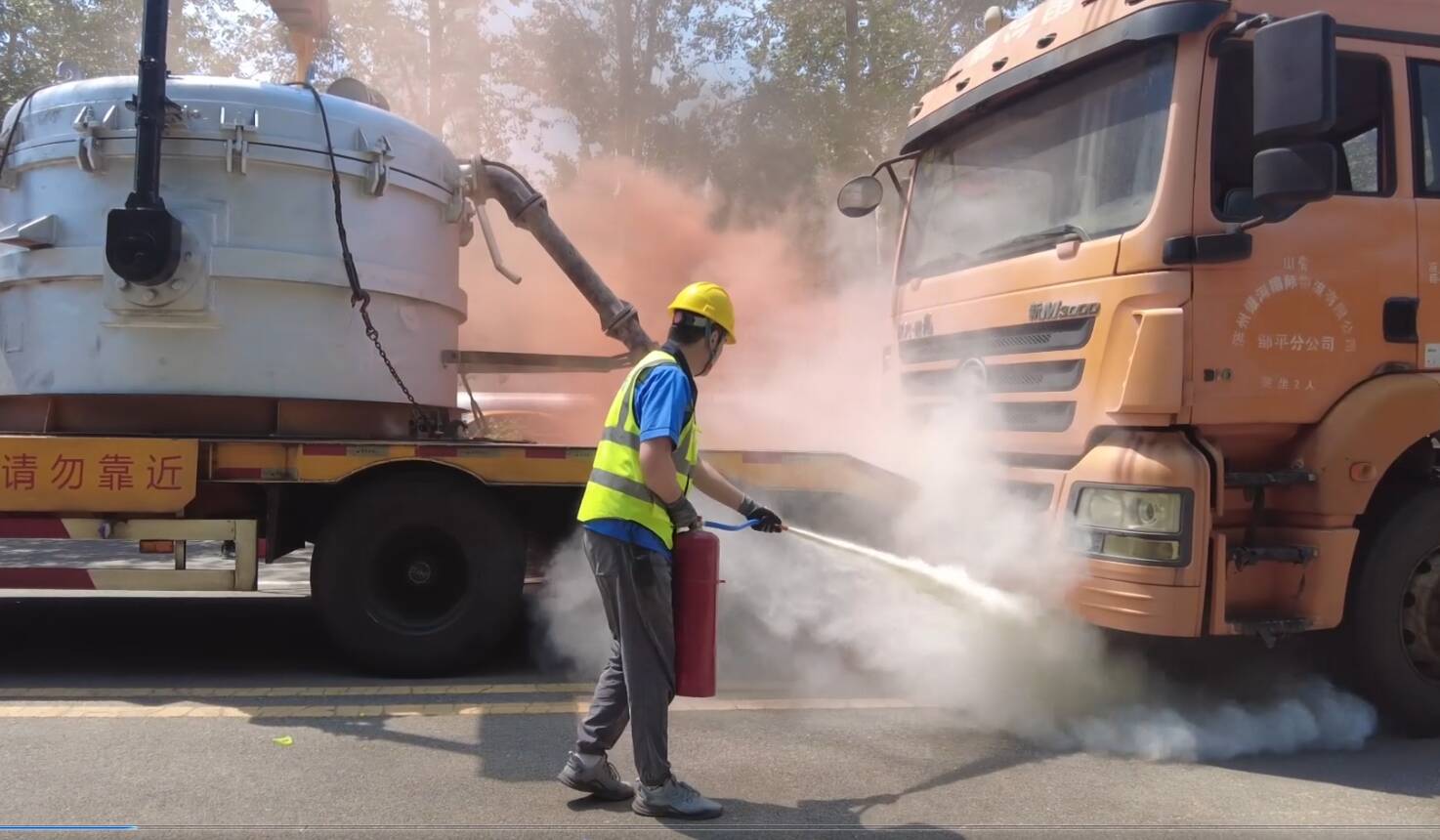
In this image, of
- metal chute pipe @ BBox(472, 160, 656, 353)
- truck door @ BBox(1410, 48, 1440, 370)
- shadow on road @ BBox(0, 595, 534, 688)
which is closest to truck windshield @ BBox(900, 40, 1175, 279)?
truck door @ BBox(1410, 48, 1440, 370)

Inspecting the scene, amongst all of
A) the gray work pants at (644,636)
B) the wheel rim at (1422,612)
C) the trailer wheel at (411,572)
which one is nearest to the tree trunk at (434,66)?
the trailer wheel at (411,572)

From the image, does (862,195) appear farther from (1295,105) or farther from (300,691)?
(300,691)

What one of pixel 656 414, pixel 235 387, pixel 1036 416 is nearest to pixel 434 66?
pixel 235 387

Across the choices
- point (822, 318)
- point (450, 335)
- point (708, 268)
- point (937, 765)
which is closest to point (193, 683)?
point (450, 335)

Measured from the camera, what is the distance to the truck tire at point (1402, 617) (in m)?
4.08

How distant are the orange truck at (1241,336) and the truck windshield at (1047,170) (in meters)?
0.02

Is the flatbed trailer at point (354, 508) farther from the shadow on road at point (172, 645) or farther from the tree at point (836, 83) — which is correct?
the tree at point (836, 83)

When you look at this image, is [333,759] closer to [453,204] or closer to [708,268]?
[453,204]

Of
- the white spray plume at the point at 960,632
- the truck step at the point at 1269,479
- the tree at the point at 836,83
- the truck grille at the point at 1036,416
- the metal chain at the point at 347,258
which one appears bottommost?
the white spray plume at the point at 960,632

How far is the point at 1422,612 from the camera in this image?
4.16 metres

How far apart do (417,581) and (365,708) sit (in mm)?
734

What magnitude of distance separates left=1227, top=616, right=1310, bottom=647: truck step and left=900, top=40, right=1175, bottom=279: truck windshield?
168 centimetres

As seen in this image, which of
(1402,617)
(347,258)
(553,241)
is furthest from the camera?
(553,241)

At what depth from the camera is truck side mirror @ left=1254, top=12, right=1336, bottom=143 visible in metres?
3.42
